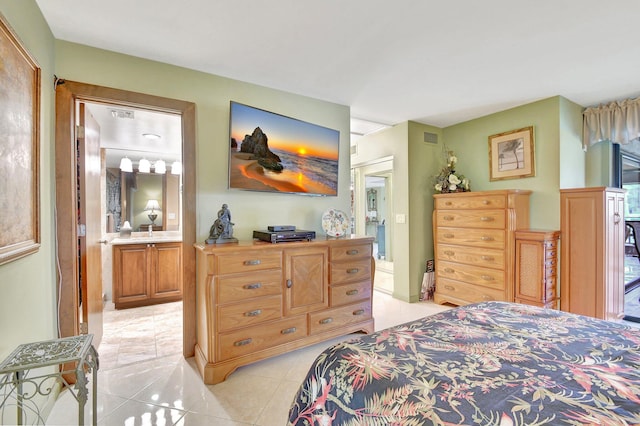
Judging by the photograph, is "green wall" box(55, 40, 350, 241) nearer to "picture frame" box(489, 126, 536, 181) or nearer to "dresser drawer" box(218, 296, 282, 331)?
"dresser drawer" box(218, 296, 282, 331)

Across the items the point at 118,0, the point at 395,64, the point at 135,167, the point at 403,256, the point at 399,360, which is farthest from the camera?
the point at 135,167

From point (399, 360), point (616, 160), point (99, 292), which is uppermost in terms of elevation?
point (616, 160)

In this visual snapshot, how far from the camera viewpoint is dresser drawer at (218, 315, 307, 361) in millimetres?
2039

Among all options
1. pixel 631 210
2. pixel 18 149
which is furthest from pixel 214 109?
pixel 631 210

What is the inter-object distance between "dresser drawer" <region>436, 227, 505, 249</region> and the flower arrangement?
1.78 ft

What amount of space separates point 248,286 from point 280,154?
1.29 m

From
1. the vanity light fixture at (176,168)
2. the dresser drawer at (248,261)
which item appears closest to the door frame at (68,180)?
the dresser drawer at (248,261)

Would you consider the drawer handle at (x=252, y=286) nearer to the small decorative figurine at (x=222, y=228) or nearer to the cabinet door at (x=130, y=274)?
the small decorative figurine at (x=222, y=228)

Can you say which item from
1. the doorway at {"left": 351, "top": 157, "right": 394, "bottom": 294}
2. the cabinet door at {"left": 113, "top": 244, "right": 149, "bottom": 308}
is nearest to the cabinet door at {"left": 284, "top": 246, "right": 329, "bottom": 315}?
the doorway at {"left": 351, "top": 157, "right": 394, "bottom": 294}

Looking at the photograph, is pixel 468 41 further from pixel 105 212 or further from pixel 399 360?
pixel 105 212

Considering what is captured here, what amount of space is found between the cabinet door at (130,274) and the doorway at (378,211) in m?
3.30

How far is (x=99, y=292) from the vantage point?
253cm

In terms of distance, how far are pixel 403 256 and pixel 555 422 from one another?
319 centimetres

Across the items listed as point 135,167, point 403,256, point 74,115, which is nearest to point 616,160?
point 403,256
